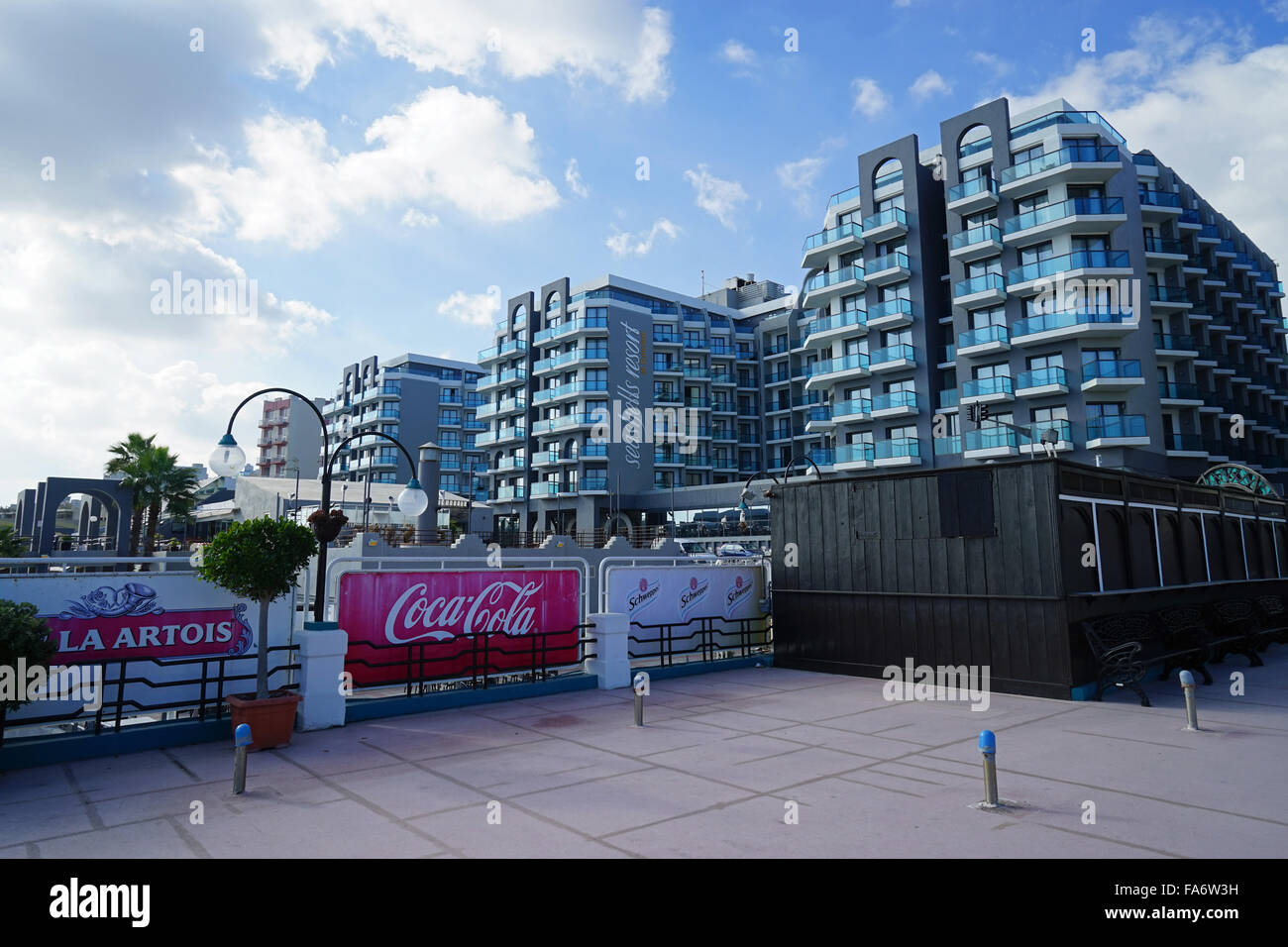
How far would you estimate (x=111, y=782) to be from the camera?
8203 mm

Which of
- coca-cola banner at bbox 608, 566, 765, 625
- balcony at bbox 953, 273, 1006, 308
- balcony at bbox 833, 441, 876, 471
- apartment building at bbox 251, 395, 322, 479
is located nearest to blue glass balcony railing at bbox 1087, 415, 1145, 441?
balcony at bbox 953, 273, 1006, 308

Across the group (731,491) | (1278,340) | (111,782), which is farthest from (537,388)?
(111,782)

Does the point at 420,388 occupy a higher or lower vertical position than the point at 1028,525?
higher

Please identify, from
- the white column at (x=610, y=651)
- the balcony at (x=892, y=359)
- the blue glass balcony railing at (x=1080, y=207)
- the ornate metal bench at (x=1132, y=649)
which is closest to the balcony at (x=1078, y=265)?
the blue glass balcony railing at (x=1080, y=207)

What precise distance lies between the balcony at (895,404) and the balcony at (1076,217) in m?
11.1

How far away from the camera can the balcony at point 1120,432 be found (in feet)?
125

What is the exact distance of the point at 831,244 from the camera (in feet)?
169

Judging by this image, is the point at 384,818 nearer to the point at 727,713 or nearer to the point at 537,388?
the point at 727,713

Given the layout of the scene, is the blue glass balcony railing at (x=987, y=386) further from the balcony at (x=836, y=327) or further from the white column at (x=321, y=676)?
the white column at (x=321, y=676)

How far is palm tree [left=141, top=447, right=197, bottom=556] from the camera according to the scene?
125 ft

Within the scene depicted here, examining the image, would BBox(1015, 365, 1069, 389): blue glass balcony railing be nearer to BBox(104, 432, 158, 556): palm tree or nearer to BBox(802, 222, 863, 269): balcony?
BBox(802, 222, 863, 269): balcony

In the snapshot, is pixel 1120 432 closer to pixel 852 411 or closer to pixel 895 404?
pixel 895 404

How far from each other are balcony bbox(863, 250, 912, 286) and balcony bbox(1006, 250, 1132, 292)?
7678 millimetres
